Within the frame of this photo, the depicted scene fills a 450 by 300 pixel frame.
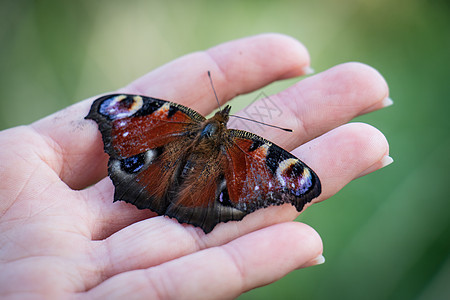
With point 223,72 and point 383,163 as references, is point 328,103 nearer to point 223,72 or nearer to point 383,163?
point 383,163

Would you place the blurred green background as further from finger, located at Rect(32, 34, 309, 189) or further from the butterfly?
the butterfly

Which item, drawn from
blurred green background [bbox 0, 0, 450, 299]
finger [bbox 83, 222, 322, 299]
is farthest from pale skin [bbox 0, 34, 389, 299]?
blurred green background [bbox 0, 0, 450, 299]

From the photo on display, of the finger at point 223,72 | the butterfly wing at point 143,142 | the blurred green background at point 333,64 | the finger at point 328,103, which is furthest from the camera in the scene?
the blurred green background at point 333,64

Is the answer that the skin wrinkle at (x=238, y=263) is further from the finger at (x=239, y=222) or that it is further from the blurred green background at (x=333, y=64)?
the blurred green background at (x=333, y=64)

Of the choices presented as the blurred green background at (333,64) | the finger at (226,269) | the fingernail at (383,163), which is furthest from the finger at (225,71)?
the finger at (226,269)

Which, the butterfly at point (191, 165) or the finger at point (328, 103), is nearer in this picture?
the butterfly at point (191, 165)

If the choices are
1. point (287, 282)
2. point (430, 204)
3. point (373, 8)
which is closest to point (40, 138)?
point (287, 282)

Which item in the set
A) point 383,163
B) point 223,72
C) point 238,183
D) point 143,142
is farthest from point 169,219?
point 223,72
